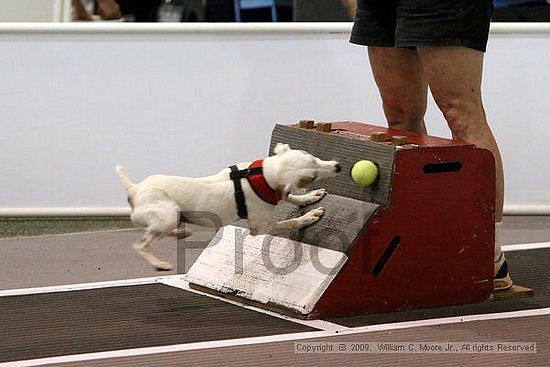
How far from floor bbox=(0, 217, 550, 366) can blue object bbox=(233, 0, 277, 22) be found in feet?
6.52

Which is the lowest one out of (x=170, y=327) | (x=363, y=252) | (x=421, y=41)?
(x=170, y=327)

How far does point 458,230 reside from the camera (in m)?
3.03

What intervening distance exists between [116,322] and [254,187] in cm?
52

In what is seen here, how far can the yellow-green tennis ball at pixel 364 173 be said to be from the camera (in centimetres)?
292

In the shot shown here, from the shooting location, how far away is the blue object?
17.4 feet

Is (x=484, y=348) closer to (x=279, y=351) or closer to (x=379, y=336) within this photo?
(x=379, y=336)

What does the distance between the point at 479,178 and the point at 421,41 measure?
41cm

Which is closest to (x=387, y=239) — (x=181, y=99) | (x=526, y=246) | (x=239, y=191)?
(x=239, y=191)

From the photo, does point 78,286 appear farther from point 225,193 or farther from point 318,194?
point 318,194

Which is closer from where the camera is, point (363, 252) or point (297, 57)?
point (363, 252)

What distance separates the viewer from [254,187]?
3.01m

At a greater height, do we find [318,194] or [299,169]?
[299,169]

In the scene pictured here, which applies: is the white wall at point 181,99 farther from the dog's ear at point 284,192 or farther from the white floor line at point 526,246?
the dog's ear at point 284,192

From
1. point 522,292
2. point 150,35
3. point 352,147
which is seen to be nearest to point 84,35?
point 150,35
